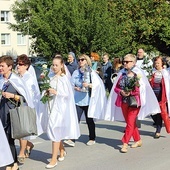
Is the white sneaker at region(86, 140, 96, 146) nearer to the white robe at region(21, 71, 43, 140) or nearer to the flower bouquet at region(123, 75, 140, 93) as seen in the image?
the flower bouquet at region(123, 75, 140, 93)

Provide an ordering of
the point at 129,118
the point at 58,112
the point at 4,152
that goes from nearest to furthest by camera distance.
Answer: the point at 4,152, the point at 58,112, the point at 129,118

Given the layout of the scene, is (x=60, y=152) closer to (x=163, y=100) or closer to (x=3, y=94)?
(x=3, y=94)

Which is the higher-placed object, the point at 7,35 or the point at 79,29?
the point at 79,29

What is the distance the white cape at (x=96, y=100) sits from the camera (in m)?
9.41

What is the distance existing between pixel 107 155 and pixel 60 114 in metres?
1.42

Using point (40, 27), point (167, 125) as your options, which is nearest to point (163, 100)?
point (167, 125)

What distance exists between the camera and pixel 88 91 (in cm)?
954

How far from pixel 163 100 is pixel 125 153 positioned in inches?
80.9

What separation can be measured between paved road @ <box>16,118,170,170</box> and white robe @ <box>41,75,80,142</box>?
1.72 feet

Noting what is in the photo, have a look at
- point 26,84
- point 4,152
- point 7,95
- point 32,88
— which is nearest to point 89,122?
point 32,88

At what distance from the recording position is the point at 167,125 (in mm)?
10242

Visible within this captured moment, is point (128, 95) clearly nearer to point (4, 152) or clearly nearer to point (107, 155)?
point (107, 155)

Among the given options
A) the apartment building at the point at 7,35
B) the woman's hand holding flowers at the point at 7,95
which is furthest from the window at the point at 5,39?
the woman's hand holding flowers at the point at 7,95

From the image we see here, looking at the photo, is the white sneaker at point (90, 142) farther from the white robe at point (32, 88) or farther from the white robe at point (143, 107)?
the white robe at point (32, 88)
